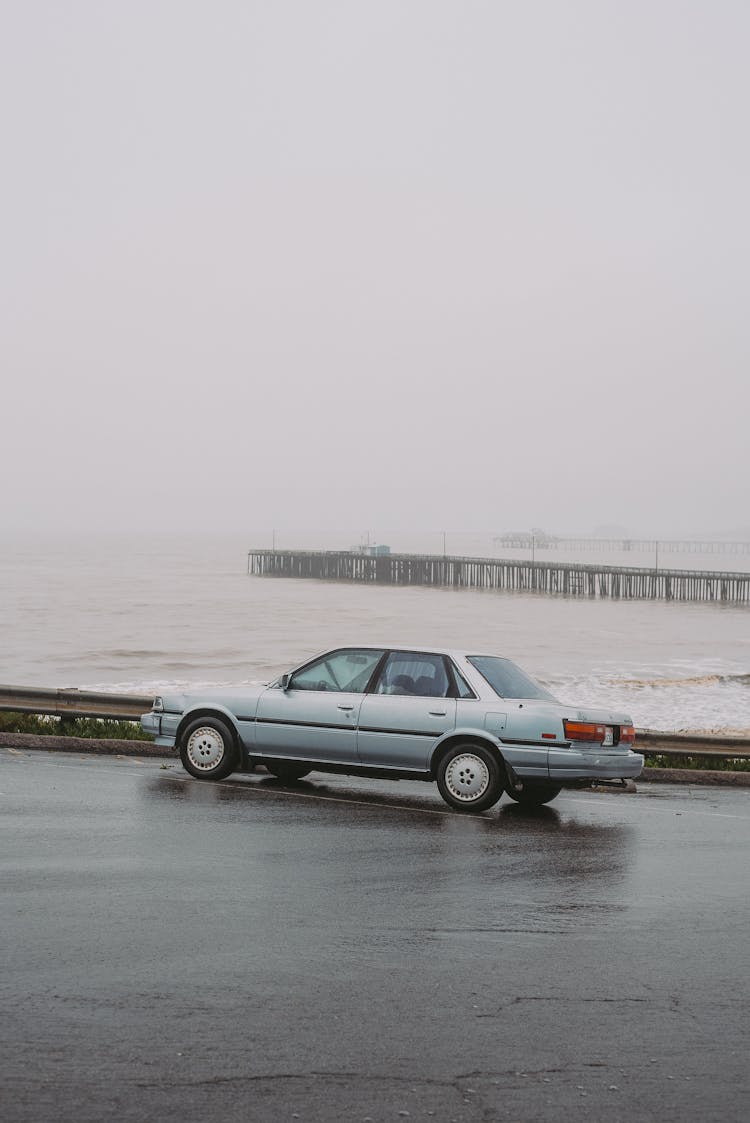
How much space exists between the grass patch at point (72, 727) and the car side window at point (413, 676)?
14.1 feet

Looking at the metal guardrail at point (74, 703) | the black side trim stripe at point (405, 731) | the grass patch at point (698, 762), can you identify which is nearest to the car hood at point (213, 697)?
the black side trim stripe at point (405, 731)

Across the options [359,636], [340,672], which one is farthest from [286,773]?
[359,636]

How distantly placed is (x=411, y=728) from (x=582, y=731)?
5.18 feet

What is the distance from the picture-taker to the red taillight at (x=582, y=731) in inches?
437

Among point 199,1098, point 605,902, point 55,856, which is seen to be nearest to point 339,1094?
point 199,1098

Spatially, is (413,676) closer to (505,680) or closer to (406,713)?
(406,713)

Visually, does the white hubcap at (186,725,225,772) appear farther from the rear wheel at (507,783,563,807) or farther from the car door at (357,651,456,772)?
the rear wheel at (507,783,563,807)

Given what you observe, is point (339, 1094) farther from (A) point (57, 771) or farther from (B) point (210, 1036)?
(A) point (57, 771)

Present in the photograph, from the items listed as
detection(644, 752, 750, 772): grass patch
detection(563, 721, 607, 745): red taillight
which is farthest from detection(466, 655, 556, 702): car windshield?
detection(644, 752, 750, 772): grass patch

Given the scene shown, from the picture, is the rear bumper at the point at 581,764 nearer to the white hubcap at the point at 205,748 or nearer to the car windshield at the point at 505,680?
the car windshield at the point at 505,680

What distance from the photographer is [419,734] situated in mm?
11453

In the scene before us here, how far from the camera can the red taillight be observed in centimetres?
1109

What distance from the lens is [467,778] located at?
11.2 metres

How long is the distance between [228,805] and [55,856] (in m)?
2.65
